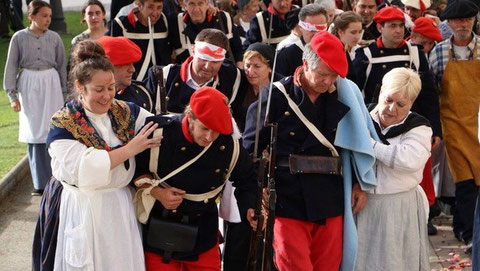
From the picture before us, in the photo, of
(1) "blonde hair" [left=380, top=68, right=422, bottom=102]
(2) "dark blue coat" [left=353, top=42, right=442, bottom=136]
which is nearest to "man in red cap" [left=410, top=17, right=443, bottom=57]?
(2) "dark blue coat" [left=353, top=42, right=442, bottom=136]

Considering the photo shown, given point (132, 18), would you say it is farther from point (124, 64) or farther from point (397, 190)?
point (397, 190)

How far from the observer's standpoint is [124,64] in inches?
242

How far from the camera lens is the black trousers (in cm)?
844

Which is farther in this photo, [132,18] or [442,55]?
[132,18]

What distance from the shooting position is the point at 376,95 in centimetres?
777

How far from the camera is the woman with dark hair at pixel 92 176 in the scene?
5.13 meters

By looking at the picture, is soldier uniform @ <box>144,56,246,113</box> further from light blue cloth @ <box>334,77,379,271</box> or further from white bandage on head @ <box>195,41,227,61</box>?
light blue cloth @ <box>334,77,379,271</box>

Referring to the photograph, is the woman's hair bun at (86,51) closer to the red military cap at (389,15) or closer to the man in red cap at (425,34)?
the red military cap at (389,15)

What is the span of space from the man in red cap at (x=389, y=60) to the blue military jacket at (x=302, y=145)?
83.4 inches

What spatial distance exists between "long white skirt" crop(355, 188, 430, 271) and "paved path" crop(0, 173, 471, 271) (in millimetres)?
1546

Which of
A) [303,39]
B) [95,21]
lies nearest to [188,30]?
[95,21]

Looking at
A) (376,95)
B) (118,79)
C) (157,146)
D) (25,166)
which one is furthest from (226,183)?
(25,166)

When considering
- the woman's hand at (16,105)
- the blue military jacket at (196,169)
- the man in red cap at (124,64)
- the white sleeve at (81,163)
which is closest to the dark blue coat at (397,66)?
the man in red cap at (124,64)

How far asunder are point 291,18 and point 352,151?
3822 mm
